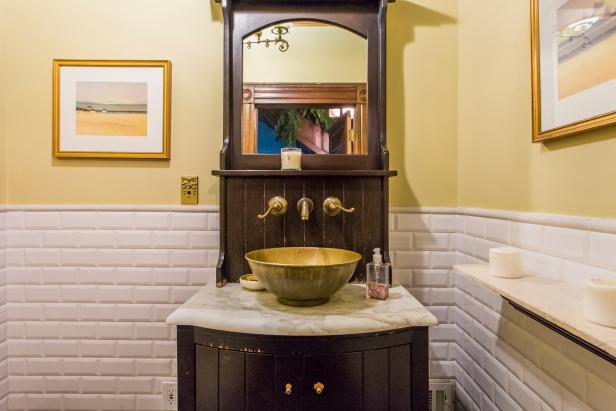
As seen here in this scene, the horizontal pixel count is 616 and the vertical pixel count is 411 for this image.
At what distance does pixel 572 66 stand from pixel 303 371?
40.1 inches

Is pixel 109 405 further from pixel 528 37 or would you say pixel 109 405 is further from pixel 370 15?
pixel 528 37

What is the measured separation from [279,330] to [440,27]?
1352 millimetres

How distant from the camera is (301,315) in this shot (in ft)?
3.38

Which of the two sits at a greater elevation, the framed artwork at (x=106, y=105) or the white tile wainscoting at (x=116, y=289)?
the framed artwork at (x=106, y=105)

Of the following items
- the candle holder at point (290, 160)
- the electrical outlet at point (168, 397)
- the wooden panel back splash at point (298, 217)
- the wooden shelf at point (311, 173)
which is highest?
the candle holder at point (290, 160)

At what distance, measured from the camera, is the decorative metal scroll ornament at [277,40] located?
1438 millimetres

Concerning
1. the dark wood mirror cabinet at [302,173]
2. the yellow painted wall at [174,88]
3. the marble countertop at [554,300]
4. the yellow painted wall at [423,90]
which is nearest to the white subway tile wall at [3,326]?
the yellow painted wall at [174,88]

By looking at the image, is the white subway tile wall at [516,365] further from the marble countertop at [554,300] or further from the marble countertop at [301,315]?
the marble countertop at [301,315]

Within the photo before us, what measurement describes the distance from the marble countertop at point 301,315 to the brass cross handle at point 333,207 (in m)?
0.33

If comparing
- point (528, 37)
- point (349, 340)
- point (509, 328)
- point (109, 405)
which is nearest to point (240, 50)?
point (528, 37)

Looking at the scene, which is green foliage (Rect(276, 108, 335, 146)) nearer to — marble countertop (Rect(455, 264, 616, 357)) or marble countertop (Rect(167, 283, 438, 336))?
marble countertop (Rect(167, 283, 438, 336))

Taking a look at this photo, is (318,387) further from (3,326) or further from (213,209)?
(3,326)

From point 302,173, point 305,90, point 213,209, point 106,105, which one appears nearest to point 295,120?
point 305,90

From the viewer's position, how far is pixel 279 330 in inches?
37.7
